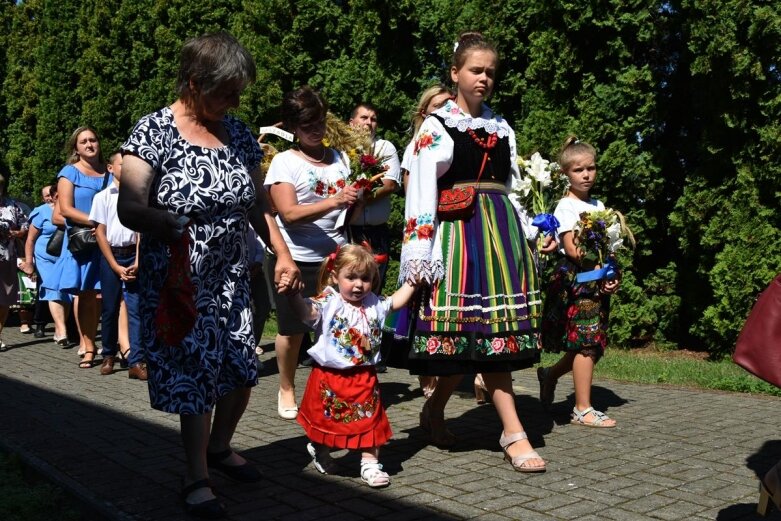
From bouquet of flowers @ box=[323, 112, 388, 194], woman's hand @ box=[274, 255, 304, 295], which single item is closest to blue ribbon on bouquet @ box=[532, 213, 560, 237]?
bouquet of flowers @ box=[323, 112, 388, 194]

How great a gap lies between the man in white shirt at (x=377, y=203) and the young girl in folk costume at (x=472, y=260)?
1094 mm

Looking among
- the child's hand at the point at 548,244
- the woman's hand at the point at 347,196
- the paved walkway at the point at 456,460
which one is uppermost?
the woman's hand at the point at 347,196

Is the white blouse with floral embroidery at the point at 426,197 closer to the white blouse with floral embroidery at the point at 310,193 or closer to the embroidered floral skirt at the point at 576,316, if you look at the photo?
the white blouse with floral embroidery at the point at 310,193

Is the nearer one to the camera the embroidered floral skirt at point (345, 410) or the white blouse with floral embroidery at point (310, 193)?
the embroidered floral skirt at point (345, 410)

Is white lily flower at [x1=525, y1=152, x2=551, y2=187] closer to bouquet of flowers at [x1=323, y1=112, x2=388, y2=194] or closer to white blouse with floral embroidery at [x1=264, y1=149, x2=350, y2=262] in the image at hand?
bouquet of flowers at [x1=323, y1=112, x2=388, y2=194]

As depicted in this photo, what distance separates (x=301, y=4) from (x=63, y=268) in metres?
5.48

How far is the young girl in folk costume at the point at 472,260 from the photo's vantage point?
481 centimetres

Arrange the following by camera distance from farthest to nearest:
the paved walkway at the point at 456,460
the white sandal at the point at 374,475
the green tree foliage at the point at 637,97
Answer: the green tree foliage at the point at 637,97 → the white sandal at the point at 374,475 → the paved walkway at the point at 456,460

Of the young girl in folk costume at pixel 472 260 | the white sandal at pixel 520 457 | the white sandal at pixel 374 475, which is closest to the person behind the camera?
the white sandal at pixel 374 475

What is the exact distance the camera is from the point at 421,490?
4445 mm

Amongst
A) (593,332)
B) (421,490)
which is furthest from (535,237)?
(421,490)

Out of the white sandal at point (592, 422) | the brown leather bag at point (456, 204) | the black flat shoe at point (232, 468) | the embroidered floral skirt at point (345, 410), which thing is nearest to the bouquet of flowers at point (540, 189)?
the brown leather bag at point (456, 204)

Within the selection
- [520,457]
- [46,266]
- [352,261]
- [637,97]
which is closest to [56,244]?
[46,266]

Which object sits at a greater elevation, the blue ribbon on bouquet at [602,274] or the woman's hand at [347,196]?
the woman's hand at [347,196]
